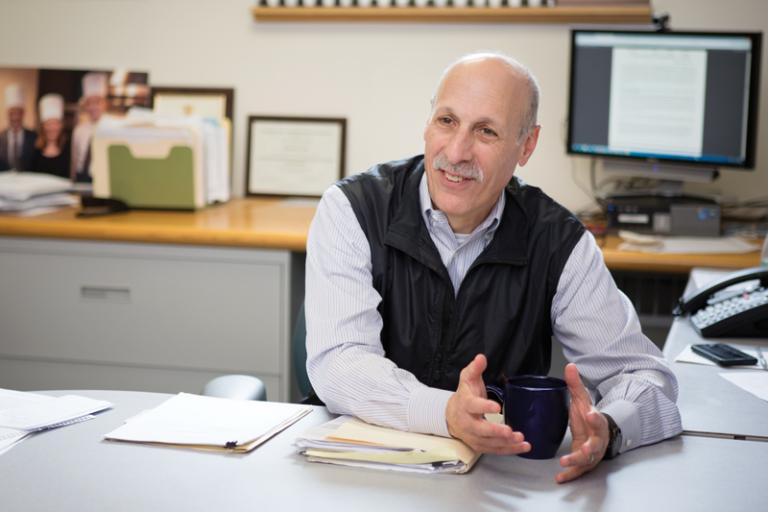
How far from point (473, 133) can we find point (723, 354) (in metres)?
0.61

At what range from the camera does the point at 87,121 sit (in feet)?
10.6

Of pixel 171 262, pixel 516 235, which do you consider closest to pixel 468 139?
pixel 516 235

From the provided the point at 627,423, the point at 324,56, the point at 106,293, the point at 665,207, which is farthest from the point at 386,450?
the point at 324,56

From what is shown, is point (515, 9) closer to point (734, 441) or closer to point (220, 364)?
point (220, 364)

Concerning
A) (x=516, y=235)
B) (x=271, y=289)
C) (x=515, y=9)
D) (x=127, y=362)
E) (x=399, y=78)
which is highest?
(x=515, y=9)

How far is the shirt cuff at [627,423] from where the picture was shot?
4.12 ft

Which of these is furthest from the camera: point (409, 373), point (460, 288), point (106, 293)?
point (106, 293)

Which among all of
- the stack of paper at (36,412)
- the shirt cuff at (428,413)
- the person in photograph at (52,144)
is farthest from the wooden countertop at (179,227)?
the shirt cuff at (428,413)

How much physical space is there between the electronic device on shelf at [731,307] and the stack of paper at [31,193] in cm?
189

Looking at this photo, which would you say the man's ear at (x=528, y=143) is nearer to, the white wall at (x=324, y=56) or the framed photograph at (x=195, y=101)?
the white wall at (x=324, y=56)

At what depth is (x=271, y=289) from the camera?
8.30ft

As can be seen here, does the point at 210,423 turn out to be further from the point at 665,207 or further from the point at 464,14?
the point at 464,14

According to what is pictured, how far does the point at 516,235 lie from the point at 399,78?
4.99 feet

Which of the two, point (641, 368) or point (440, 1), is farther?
point (440, 1)
